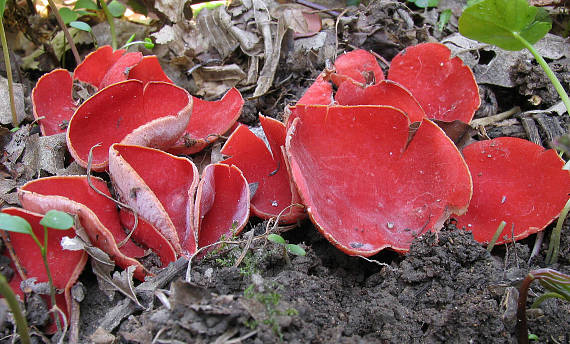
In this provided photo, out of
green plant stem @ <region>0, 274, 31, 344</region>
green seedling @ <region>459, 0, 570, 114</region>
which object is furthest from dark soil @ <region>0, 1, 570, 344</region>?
green seedling @ <region>459, 0, 570, 114</region>

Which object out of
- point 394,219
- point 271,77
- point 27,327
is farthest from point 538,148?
point 27,327

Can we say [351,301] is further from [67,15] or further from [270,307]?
[67,15]

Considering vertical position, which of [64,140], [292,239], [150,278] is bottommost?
[292,239]

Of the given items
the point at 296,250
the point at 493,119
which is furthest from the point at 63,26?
the point at 493,119

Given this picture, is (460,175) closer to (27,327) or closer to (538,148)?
(538,148)

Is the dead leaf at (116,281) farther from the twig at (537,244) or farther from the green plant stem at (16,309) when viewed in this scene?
the twig at (537,244)

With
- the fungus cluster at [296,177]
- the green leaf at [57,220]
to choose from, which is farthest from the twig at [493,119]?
the green leaf at [57,220]

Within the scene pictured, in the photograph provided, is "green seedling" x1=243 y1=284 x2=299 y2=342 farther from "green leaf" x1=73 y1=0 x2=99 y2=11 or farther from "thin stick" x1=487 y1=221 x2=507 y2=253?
"green leaf" x1=73 y1=0 x2=99 y2=11

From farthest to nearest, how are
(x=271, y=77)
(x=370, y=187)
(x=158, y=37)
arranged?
(x=158, y=37) < (x=271, y=77) < (x=370, y=187)
